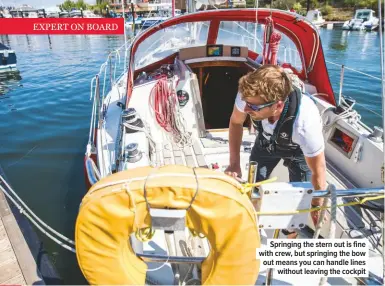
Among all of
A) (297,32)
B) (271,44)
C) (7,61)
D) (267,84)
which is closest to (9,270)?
(267,84)

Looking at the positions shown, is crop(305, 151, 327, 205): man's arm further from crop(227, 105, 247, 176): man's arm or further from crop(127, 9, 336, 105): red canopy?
crop(127, 9, 336, 105): red canopy

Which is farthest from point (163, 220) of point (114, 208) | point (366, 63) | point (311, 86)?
point (366, 63)

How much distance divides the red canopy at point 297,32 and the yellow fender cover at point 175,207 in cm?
322

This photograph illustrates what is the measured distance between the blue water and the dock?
0.42 meters

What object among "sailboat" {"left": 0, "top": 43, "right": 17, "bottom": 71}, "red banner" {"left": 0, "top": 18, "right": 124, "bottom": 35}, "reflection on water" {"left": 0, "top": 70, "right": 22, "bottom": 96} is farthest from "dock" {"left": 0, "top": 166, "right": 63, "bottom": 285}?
"sailboat" {"left": 0, "top": 43, "right": 17, "bottom": 71}

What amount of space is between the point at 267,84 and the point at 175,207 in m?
1.00

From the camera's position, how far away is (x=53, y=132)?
759 cm

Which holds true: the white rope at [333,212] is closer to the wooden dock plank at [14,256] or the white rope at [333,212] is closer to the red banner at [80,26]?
the wooden dock plank at [14,256]

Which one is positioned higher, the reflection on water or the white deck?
the white deck

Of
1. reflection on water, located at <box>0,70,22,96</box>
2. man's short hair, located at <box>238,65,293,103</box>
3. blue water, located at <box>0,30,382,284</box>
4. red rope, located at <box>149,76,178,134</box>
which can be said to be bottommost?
blue water, located at <box>0,30,382,284</box>

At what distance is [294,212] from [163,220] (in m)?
0.76

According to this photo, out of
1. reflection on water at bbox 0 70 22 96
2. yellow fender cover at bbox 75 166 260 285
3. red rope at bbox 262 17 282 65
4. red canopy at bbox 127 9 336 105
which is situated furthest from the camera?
reflection on water at bbox 0 70 22 96

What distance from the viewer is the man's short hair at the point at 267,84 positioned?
1832 mm

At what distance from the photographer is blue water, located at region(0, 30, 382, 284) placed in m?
4.69
